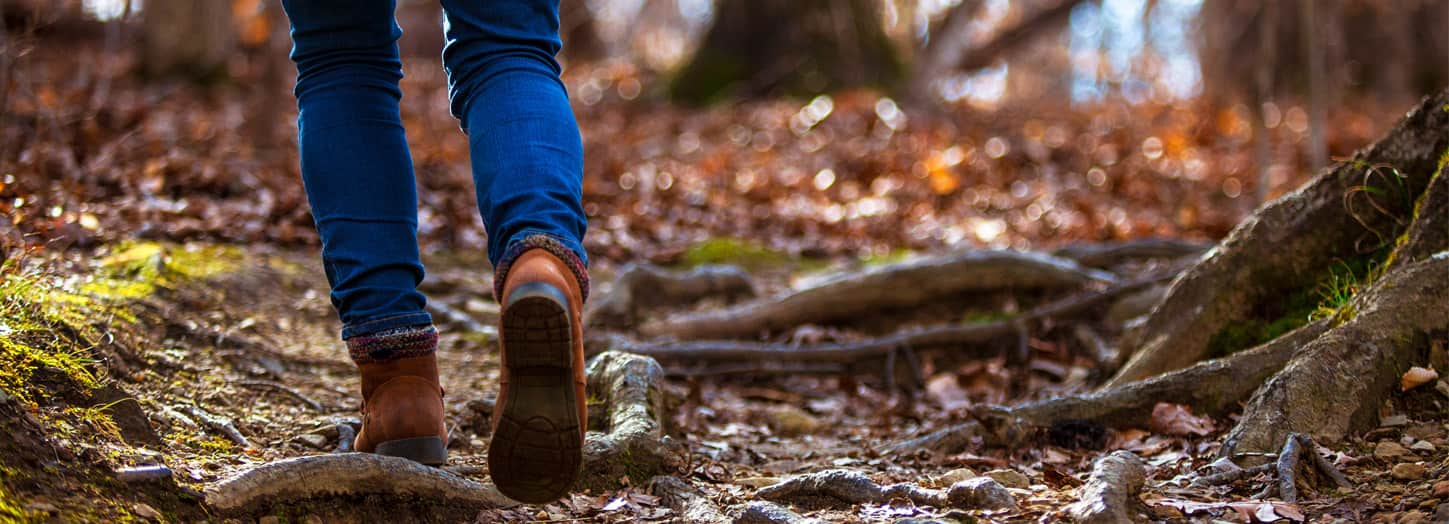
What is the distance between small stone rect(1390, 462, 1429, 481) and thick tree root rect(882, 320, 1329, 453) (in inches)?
21.1

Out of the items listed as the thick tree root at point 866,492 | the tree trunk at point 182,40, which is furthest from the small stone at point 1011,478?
the tree trunk at point 182,40

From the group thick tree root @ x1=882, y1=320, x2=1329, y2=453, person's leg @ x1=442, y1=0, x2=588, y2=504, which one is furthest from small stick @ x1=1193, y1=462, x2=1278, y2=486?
person's leg @ x1=442, y1=0, x2=588, y2=504

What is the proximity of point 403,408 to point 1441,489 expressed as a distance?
188 centimetres

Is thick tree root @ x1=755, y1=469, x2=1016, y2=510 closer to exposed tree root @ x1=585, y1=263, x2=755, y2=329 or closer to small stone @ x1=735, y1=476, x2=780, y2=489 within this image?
small stone @ x1=735, y1=476, x2=780, y2=489

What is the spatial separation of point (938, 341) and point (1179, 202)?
405 cm

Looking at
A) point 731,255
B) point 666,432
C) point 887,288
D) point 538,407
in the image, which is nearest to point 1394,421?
point 666,432

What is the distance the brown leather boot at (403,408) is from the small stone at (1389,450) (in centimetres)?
186

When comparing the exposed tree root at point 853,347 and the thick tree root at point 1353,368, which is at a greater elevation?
the exposed tree root at point 853,347

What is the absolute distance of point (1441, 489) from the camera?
1981mm

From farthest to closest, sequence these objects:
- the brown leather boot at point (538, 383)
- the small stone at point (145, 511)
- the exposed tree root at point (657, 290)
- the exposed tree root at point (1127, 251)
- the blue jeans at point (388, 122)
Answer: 1. the exposed tree root at point (1127, 251)
2. the exposed tree root at point (657, 290)
3. the blue jeans at point (388, 122)
4. the small stone at point (145, 511)
5. the brown leather boot at point (538, 383)

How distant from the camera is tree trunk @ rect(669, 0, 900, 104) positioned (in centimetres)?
1081

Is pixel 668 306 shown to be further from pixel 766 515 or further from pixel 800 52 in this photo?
pixel 800 52

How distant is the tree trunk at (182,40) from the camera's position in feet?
32.1

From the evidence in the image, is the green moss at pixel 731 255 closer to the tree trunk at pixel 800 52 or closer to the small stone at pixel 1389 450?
the small stone at pixel 1389 450
